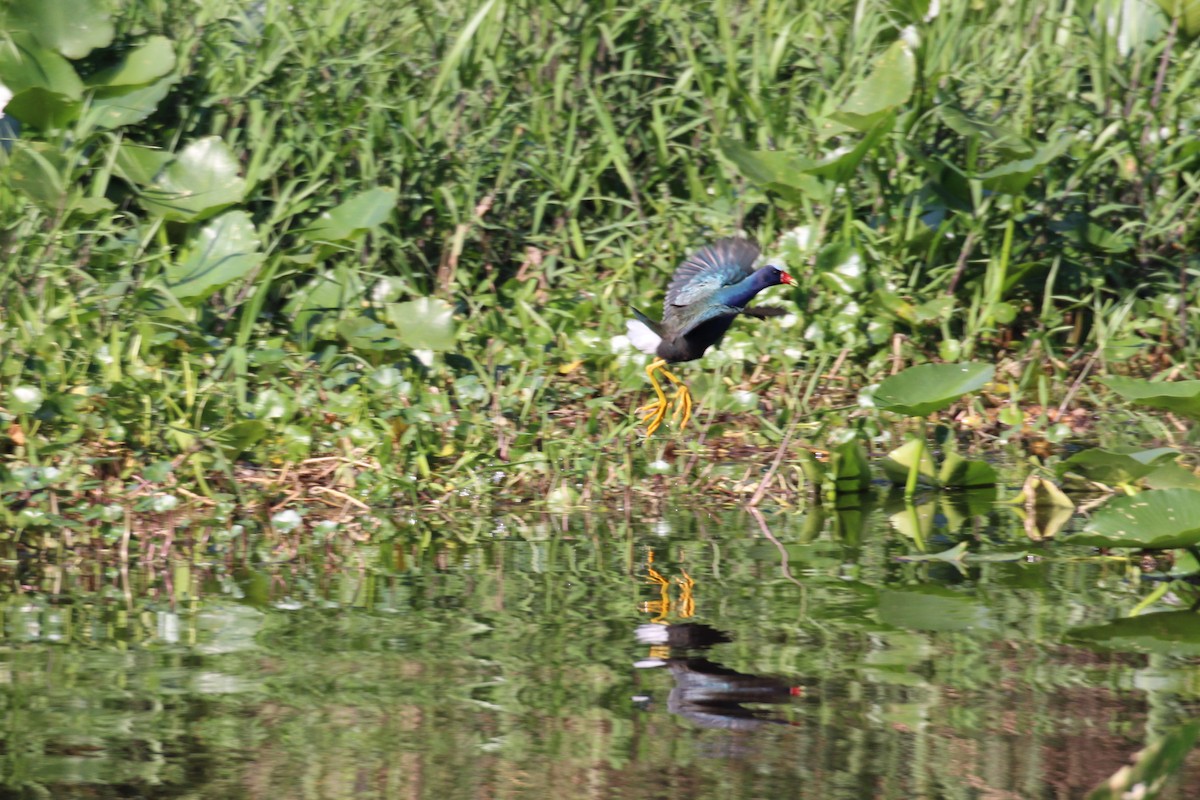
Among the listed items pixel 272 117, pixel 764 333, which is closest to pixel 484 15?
pixel 272 117

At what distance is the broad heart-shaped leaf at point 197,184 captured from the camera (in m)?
4.46

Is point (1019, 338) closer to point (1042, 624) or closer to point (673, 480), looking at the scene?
point (673, 480)

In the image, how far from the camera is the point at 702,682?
2666mm

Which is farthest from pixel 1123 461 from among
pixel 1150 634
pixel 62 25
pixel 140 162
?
pixel 62 25

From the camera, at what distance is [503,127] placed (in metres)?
5.17

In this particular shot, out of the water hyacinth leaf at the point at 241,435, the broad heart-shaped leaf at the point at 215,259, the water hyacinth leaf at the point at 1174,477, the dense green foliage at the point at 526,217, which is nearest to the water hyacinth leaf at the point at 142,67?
the dense green foliage at the point at 526,217

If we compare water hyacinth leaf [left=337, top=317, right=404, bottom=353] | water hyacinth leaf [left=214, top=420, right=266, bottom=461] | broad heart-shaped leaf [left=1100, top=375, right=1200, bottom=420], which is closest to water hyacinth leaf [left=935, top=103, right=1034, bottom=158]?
broad heart-shaped leaf [left=1100, top=375, right=1200, bottom=420]

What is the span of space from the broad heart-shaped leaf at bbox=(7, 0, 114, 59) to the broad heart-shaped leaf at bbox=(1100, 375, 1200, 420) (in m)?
2.92

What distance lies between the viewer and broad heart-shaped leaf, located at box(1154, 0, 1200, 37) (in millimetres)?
4801

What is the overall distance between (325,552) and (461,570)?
0.35 metres

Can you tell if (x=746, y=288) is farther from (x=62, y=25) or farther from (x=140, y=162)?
(x=62, y=25)

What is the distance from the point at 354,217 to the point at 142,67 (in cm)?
76

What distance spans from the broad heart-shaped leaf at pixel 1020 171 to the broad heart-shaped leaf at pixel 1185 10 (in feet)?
2.07

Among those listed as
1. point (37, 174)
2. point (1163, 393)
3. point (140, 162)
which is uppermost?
point (140, 162)
